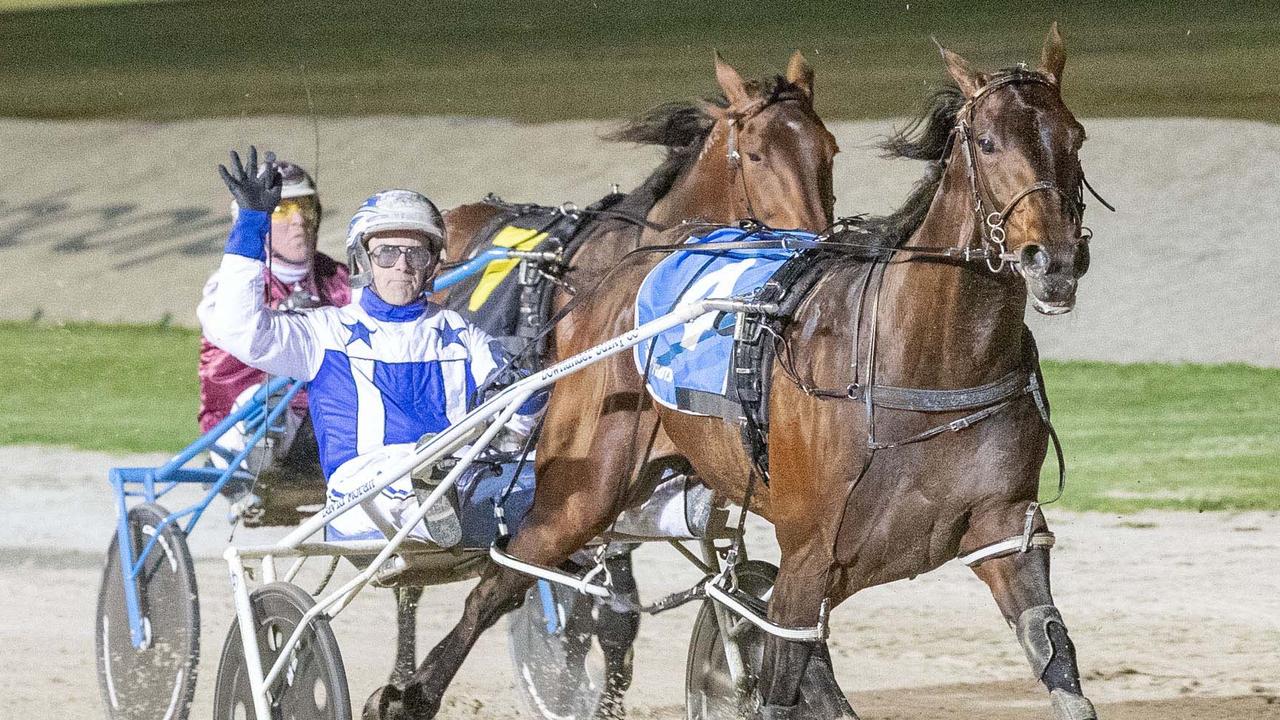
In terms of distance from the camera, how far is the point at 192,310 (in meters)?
12.4

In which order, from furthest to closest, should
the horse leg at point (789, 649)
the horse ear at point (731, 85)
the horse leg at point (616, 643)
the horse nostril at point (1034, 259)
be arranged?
the horse ear at point (731, 85), the horse leg at point (616, 643), the horse leg at point (789, 649), the horse nostril at point (1034, 259)

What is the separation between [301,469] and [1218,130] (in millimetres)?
10088

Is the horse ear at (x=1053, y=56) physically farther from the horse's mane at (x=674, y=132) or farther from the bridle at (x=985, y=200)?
the horse's mane at (x=674, y=132)

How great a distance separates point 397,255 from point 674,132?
1.83 meters

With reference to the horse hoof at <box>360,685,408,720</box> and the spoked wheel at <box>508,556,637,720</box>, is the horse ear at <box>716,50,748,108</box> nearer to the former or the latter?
the spoked wheel at <box>508,556,637,720</box>

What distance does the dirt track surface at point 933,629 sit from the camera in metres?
4.82

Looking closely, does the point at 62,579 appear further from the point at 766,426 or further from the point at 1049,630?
the point at 1049,630

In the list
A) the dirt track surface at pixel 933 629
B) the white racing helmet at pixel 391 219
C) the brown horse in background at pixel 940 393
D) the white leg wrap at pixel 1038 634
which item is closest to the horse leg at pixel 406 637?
the dirt track surface at pixel 933 629

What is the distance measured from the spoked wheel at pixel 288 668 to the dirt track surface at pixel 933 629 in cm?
106

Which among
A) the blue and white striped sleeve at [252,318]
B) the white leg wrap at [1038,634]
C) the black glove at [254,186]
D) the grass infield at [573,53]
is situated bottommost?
the white leg wrap at [1038,634]

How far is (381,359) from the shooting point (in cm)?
380

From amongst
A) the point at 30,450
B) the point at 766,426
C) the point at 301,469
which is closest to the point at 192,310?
the point at 30,450

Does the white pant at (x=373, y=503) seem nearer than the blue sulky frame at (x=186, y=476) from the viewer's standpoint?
Yes

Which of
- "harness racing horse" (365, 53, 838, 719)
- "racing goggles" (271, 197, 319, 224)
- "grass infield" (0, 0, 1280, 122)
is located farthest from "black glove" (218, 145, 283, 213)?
"grass infield" (0, 0, 1280, 122)
